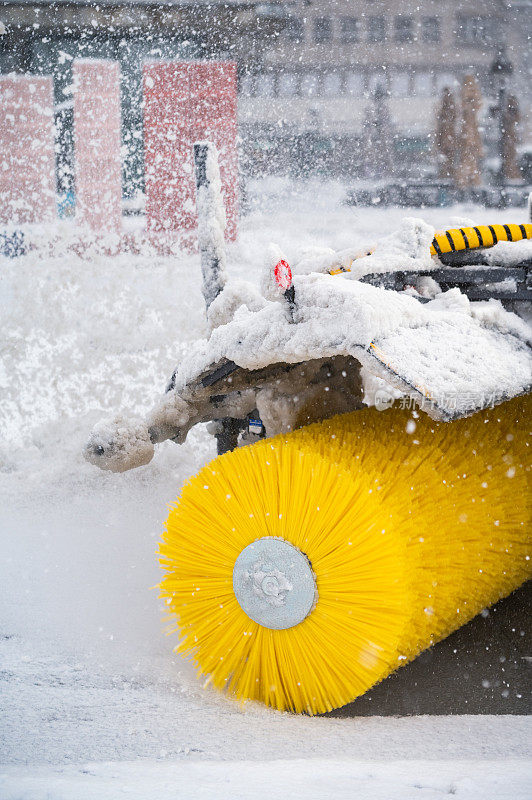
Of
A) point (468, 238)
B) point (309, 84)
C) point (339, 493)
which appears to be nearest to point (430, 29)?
point (309, 84)

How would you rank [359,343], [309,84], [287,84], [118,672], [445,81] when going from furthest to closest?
[445,81] < [309,84] < [287,84] < [118,672] < [359,343]

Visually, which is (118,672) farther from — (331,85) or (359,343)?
(331,85)

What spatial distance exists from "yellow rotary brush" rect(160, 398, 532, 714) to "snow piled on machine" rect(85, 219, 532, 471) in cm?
14

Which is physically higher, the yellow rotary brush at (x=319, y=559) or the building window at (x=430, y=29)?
the building window at (x=430, y=29)

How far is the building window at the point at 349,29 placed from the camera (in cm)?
520

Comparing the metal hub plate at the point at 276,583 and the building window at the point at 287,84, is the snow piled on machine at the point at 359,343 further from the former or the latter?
the building window at the point at 287,84

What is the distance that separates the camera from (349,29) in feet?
17.2

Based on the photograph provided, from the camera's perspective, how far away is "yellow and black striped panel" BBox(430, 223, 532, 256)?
1358mm

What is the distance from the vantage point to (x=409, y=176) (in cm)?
499

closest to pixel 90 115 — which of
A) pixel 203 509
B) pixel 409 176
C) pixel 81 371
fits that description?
pixel 81 371

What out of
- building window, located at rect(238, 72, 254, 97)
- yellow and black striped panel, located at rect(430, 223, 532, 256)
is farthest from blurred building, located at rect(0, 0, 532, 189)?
yellow and black striped panel, located at rect(430, 223, 532, 256)

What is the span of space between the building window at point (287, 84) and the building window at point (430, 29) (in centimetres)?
138

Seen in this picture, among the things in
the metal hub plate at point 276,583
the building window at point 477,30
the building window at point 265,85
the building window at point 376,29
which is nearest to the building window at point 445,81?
the building window at point 477,30

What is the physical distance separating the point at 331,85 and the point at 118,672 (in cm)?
441
